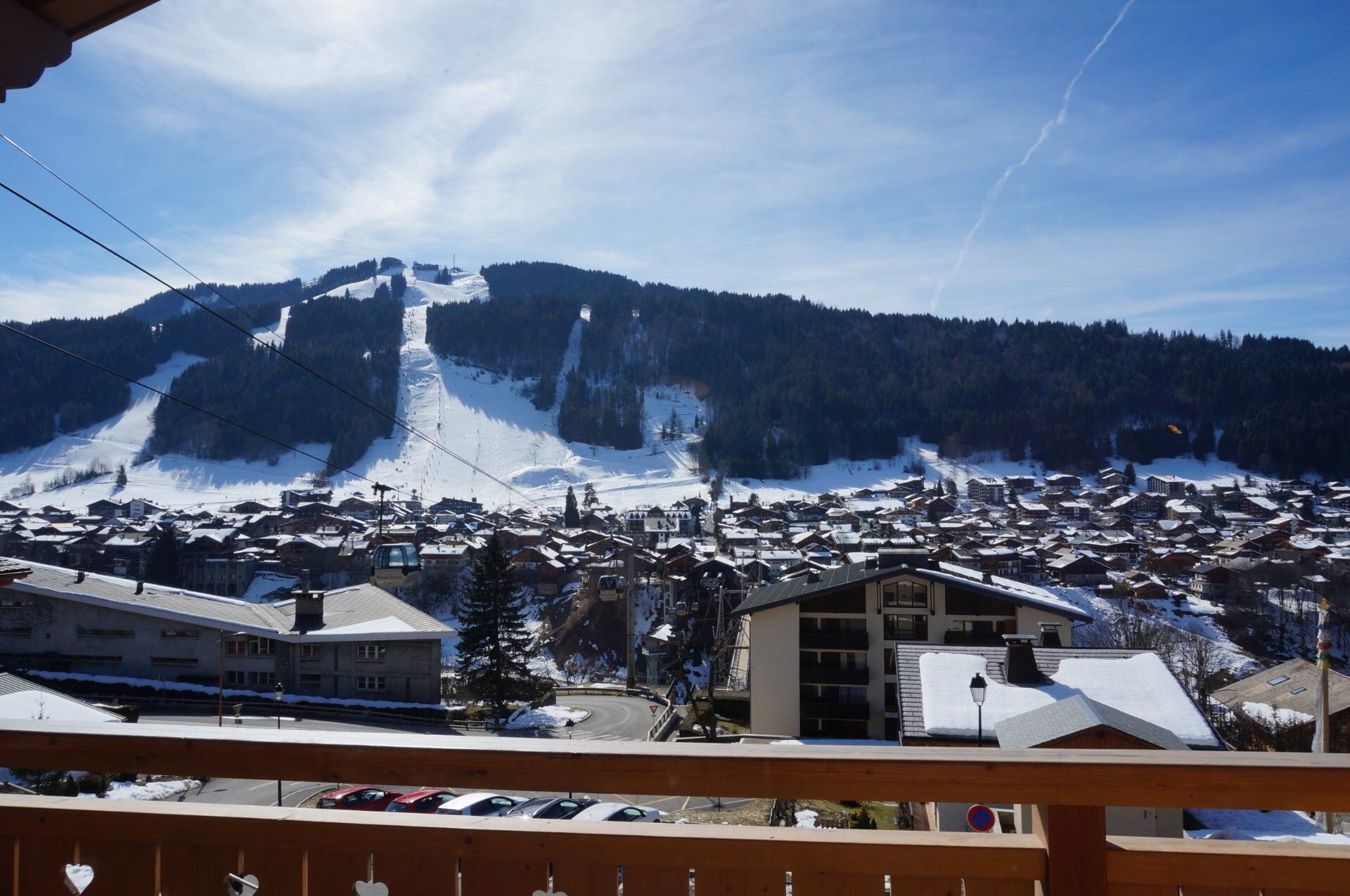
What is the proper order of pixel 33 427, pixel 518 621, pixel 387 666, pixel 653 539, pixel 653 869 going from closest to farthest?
pixel 653 869 < pixel 387 666 < pixel 518 621 < pixel 653 539 < pixel 33 427

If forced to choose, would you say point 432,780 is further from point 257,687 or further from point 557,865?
point 257,687

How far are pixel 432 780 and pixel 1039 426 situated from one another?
86.3 metres

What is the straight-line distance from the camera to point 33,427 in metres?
77.8

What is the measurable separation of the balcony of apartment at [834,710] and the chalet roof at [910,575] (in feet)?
6.07

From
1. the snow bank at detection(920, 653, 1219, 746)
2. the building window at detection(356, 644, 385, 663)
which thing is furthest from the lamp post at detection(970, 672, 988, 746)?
the building window at detection(356, 644, 385, 663)

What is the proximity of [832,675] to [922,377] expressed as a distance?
272 feet

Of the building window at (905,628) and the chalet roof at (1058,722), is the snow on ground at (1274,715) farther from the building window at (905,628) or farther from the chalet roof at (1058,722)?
the chalet roof at (1058,722)

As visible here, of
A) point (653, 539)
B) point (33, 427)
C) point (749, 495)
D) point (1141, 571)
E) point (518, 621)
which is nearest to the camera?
point (518, 621)

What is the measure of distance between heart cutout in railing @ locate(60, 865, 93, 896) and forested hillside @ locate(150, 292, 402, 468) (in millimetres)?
75751

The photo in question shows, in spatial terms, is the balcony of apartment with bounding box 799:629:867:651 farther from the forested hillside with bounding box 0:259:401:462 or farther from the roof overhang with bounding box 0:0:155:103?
the forested hillside with bounding box 0:259:401:462

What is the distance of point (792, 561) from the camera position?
32188 mm

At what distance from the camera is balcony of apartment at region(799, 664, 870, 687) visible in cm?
1468

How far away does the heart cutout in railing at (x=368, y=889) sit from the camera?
3.67ft

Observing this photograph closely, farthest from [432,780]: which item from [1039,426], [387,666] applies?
[1039,426]
